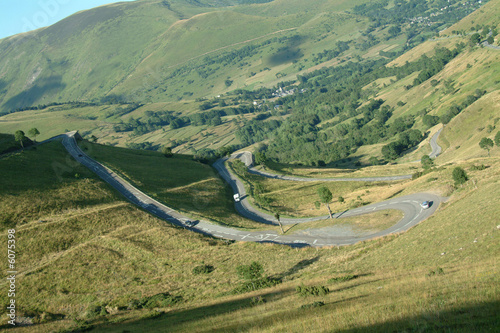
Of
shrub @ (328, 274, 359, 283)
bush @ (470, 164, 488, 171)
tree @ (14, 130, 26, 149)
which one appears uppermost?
tree @ (14, 130, 26, 149)

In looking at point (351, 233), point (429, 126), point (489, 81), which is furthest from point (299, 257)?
point (489, 81)

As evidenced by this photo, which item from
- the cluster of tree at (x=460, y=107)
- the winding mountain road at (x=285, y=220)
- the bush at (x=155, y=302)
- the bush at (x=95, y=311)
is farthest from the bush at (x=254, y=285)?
the cluster of tree at (x=460, y=107)

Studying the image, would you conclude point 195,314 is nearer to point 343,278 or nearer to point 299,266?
point 343,278

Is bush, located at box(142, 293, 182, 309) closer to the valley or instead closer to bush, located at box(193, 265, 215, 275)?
the valley

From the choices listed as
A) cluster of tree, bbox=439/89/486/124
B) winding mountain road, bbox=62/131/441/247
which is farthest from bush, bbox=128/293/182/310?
cluster of tree, bbox=439/89/486/124

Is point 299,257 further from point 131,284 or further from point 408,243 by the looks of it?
point 131,284

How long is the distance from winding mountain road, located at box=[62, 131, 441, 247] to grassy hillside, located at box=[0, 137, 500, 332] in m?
5.21

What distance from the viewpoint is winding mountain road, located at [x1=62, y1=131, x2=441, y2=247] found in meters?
62.2

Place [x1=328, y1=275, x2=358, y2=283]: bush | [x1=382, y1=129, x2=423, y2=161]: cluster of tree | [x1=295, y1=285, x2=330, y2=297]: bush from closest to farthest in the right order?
[x1=295, y1=285, x2=330, y2=297]: bush
[x1=328, y1=275, x2=358, y2=283]: bush
[x1=382, y1=129, x2=423, y2=161]: cluster of tree

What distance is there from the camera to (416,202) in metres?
69.6

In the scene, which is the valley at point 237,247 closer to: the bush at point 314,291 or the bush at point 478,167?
the bush at point 314,291

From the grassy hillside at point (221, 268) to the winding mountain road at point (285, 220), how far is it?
5.21m

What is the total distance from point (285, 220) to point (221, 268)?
33.2 meters

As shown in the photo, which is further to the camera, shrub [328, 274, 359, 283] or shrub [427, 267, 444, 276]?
shrub [328, 274, 359, 283]
